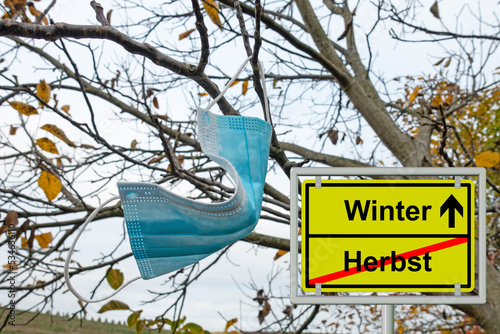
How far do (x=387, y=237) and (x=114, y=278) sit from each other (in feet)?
5.84

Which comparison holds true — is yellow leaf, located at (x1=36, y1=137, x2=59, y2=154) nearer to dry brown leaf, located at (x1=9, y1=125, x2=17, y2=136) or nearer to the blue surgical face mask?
the blue surgical face mask

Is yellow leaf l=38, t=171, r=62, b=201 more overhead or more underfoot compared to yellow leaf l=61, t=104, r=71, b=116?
more underfoot

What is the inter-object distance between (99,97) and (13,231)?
1459mm

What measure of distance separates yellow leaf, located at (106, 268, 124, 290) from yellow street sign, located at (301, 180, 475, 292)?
150 cm

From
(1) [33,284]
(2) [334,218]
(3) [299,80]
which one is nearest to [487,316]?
(2) [334,218]

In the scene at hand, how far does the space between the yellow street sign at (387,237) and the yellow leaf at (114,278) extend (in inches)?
59.2

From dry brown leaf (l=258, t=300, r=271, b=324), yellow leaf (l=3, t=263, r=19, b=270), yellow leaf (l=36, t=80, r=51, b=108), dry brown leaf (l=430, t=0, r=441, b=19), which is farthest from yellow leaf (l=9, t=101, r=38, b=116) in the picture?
dry brown leaf (l=430, t=0, r=441, b=19)

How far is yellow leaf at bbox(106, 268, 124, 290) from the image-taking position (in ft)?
9.09

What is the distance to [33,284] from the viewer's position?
3.28 metres

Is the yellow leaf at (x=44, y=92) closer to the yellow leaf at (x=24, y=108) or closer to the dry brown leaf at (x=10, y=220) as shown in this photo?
the yellow leaf at (x=24, y=108)

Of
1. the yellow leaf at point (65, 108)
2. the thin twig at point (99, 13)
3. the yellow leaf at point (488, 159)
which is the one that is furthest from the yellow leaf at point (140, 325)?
the yellow leaf at point (488, 159)

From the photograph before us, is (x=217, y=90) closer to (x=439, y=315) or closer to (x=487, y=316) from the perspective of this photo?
(x=487, y=316)

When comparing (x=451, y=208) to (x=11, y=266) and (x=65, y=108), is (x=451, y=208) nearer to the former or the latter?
(x=65, y=108)

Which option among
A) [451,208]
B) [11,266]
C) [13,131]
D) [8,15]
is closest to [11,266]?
[11,266]
